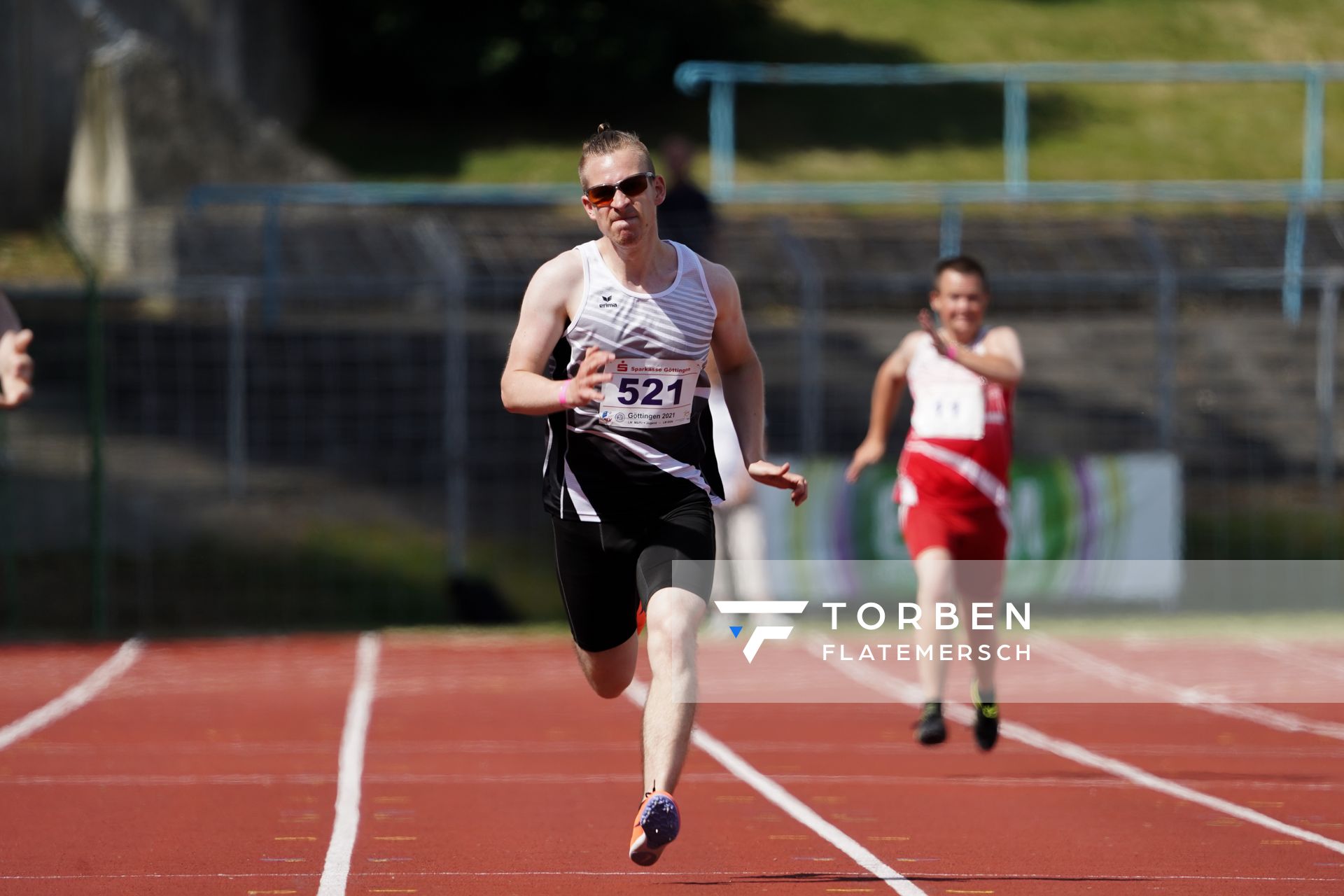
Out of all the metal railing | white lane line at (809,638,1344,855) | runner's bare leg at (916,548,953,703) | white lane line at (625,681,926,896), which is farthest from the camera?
the metal railing

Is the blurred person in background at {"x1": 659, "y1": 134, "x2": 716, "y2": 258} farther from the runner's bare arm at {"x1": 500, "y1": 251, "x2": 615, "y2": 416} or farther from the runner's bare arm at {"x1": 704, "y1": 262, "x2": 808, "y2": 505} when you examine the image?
the runner's bare arm at {"x1": 500, "y1": 251, "x2": 615, "y2": 416}

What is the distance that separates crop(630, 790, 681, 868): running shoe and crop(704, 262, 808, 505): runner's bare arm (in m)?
1.13

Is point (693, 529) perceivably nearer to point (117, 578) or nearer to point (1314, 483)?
point (117, 578)

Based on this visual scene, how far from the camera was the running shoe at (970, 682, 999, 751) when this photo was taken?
8.59 metres

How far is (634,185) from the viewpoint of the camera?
6070 mm

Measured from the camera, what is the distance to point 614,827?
734 centimetres

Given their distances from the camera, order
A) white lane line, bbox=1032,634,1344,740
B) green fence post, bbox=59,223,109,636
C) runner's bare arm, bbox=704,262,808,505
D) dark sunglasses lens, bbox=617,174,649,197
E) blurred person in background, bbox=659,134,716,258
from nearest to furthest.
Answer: dark sunglasses lens, bbox=617,174,649,197, runner's bare arm, bbox=704,262,808,505, white lane line, bbox=1032,634,1344,740, green fence post, bbox=59,223,109,636, blurred person in background, bbox=659,134,716,258

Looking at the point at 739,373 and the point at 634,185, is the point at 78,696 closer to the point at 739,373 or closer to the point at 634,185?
the point at 739,373

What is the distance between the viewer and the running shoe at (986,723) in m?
8.59

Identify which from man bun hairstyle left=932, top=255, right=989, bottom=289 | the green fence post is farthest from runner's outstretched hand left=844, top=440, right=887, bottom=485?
the green fence post

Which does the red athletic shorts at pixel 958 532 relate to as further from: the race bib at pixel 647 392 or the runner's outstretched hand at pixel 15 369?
the runner's outstretched hand at pixel 15 369

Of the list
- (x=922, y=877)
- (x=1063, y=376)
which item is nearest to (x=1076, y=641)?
(x=1063, y=376)

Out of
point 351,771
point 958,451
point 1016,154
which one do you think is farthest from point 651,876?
point 1016,154

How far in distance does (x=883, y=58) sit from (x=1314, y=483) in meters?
23.5
